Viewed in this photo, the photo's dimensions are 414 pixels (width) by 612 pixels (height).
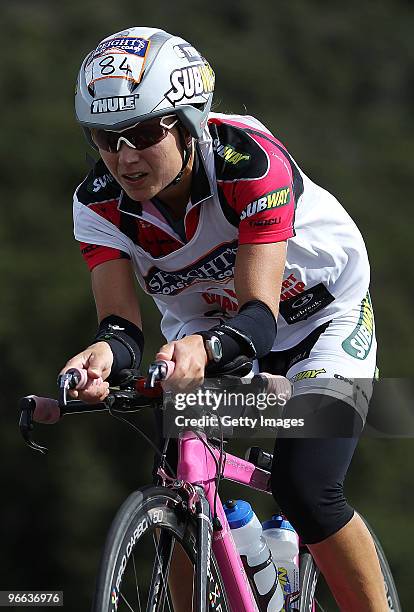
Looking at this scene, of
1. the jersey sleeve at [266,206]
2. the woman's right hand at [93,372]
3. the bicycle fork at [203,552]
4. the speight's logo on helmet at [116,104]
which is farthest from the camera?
the jersey sleeve at [266,206]

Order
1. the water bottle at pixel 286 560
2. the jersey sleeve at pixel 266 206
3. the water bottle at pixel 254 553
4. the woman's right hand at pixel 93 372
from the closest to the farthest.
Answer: the woman's right hand at pixel 93 372
the jersey sleeve at pixel 266 206
the water bottle at pixel 254 553
the water bottle at pixel 286 560

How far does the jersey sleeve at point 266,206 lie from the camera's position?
3.60 meters

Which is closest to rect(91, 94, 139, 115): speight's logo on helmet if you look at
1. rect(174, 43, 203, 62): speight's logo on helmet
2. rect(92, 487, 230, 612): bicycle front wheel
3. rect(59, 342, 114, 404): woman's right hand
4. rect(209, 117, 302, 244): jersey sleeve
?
rect(174, 43, 203, 62): speight's logo on helmet

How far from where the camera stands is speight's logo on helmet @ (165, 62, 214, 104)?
3559 millimetres

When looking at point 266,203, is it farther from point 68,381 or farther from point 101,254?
point 68,381

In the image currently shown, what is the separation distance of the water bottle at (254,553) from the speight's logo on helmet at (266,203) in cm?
92

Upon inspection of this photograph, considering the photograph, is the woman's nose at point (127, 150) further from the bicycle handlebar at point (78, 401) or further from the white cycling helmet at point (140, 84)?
the bicycle handlebar at point (78, 401)

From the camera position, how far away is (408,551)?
44.4 feet

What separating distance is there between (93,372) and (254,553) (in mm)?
941

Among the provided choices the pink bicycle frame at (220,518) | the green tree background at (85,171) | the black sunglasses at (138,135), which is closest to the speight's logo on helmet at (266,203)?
the black sunglasses at (138,135)

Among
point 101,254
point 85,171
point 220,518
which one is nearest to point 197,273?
point 101,254

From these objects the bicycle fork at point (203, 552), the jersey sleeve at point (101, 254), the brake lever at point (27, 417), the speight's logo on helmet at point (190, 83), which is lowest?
the bicycle fork at point (203, 552)

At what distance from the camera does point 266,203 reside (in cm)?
362

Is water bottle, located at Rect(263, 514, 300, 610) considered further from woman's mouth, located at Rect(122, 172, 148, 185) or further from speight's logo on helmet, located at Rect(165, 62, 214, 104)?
speight's logo on helmet, located at Rect(165, 62, 214, 104)
